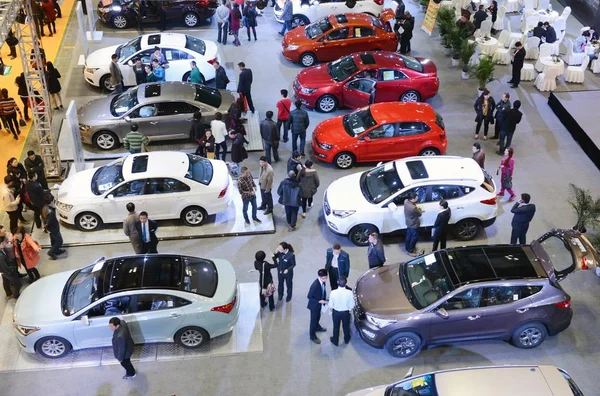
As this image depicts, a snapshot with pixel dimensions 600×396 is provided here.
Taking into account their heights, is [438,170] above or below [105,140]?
above

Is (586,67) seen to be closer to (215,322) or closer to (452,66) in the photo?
(452,66)

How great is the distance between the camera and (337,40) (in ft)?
69.8

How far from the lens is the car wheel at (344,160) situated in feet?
54.2

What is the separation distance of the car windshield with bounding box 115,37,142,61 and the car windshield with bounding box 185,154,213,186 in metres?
6.22

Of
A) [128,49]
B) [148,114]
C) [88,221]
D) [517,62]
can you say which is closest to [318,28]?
[128,49]

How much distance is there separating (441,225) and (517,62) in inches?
332

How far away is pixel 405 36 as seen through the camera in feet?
71.6

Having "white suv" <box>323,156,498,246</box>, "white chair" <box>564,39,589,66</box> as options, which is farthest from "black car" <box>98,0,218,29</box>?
"white suv" <box>323,156,498,246</box>

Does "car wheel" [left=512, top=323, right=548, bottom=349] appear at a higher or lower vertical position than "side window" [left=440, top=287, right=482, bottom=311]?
lower

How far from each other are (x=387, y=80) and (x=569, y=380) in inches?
423

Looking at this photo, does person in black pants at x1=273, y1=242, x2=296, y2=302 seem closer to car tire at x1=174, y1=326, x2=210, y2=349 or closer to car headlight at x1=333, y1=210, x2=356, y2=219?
car tire at x1=174, y1=326, x2=210, y2=349

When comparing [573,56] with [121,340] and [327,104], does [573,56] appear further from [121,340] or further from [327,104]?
[121,340]

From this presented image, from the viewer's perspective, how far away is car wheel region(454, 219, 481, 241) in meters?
14.2

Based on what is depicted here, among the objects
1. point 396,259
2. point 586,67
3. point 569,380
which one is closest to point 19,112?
point 396,259
